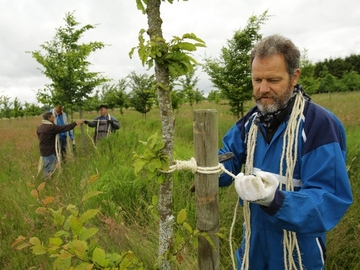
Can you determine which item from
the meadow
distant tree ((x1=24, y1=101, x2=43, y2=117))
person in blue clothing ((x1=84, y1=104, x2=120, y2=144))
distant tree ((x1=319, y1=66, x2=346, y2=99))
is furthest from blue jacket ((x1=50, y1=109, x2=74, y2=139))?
distant tree ((x1=24, y1=101, x2=43, y2=117))

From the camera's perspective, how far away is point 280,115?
1.44m

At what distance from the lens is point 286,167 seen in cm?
138

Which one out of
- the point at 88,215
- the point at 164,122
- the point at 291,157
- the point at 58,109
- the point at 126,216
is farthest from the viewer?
the point at 58,109

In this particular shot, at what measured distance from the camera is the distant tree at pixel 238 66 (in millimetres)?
7770

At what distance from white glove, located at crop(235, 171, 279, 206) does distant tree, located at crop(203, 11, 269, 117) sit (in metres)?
7.27

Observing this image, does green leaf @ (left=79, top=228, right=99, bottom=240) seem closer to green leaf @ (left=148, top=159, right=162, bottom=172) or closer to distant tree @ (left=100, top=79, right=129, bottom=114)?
green leaf @ (left=148, top=159, right=162, bottom=172)

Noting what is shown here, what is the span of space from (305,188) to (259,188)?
0.38 metres

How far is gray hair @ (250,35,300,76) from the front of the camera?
55.3 inches

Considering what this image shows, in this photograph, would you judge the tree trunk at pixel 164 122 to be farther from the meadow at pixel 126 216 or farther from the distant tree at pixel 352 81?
the distant tree at pixel 352 81

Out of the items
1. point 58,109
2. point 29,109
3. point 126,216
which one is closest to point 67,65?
point 58,109

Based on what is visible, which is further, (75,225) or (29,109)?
(29,109)

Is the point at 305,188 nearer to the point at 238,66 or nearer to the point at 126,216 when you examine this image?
the point at 126,216

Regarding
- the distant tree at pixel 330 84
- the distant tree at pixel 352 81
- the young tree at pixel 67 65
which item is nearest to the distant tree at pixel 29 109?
the young tree at pixel 67 65

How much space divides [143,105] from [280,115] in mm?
12522
